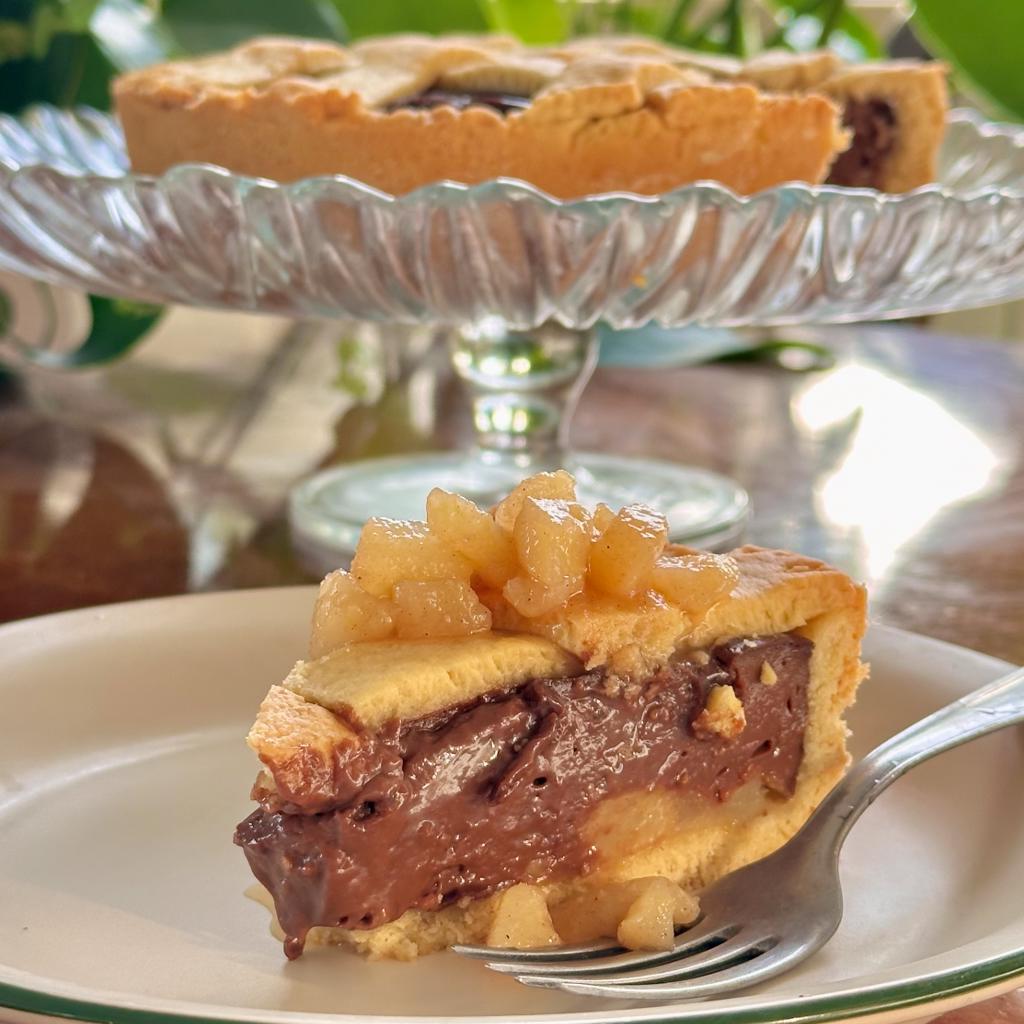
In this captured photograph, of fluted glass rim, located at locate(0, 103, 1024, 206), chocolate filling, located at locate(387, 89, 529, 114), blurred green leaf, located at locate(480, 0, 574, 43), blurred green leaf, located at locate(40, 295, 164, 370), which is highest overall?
fluted glass rim, located at locate(0, 103, 1024, 206)

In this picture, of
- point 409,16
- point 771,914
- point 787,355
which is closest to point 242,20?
point 409,16

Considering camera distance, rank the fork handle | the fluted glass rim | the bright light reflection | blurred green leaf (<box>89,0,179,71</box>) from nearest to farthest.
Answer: the fork handle < the fluted glass rim < the bright light reflection < blurred green leaf (<box>89,0,179,71</box>)

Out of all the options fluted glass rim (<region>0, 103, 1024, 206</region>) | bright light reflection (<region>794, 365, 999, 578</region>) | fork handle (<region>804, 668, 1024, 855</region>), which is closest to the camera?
fork handle (<region>804, 668, 1024, 855</region>)

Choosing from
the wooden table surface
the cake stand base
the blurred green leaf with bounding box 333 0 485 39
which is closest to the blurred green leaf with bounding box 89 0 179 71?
the blurred green leaf with bounding box 333 0 485 39

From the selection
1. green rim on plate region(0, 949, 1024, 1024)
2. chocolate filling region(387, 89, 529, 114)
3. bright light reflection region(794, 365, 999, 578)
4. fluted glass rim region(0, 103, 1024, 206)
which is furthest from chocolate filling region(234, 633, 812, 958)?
chocolate filling region(387, 89, 529, 114)

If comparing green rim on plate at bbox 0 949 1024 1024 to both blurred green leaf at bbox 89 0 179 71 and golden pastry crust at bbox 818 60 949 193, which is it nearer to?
golden pastry crust at bbox 818 60 949 193

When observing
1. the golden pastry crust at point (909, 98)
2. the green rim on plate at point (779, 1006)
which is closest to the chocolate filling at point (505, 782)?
the green rim on plate at point (779, 1006)

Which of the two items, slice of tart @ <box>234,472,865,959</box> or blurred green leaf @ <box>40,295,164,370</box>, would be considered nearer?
slice of tart @ <box>234,472,865,959</box>

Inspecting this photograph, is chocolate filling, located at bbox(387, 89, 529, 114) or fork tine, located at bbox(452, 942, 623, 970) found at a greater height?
chocolate filling, located at bbox(387, 89, 529, 114)
